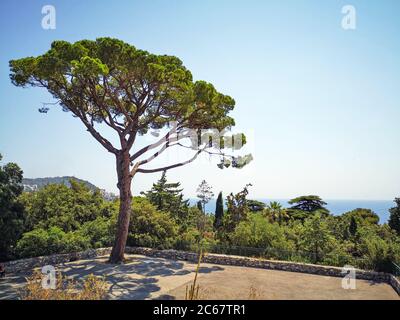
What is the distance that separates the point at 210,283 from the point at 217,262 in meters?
3.83

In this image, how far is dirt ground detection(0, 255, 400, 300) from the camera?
9523 mm

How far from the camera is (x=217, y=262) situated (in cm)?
1473

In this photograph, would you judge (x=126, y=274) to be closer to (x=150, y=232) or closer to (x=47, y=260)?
(x=47, y=260)

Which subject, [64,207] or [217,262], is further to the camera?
[64,207]

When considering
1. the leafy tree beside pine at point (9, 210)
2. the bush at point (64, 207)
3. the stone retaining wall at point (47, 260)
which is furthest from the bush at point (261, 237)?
the leafy tree beside pine at point (9, 210)

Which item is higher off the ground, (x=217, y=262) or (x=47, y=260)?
(x=47, y=260)

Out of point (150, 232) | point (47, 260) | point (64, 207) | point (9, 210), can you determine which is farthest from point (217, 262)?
point (64, 207)

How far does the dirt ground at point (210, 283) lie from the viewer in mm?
9523

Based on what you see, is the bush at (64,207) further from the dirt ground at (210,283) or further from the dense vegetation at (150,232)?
the dirt ground at (210,283)

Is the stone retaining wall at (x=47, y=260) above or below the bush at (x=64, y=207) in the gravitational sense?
below

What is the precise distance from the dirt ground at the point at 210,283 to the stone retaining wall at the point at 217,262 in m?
0.46

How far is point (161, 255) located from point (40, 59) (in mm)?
10656

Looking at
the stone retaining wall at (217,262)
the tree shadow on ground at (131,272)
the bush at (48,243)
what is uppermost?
the bush at (48,243)
